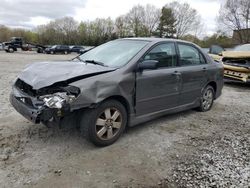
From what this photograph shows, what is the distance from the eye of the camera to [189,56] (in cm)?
479

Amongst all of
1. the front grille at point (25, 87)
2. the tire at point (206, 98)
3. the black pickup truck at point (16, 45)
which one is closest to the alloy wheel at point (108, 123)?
the front grille at point (25, 87)

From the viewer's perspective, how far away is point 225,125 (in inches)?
184

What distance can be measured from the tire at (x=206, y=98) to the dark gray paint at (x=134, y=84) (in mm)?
254

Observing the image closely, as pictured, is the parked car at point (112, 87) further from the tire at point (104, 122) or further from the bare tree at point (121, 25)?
the bare tree at point (121, 25)

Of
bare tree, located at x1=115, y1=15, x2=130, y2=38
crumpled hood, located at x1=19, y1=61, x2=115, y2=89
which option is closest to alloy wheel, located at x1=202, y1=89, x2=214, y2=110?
crumpled hood, located at x1=19, y1=61, x2=115, y2=89

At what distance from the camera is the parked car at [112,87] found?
303 centimetres

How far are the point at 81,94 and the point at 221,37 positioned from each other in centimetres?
4324

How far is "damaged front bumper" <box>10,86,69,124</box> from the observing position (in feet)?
9.50

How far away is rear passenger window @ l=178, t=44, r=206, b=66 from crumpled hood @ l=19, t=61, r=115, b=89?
1.72 m

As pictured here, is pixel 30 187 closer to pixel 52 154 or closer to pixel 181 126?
pixel 52 154

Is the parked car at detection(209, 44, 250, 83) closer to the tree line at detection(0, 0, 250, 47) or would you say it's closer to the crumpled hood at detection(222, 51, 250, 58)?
the crumpled hood at detection(222, 51, 250, 58)

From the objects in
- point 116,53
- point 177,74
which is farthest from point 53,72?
point 177,74

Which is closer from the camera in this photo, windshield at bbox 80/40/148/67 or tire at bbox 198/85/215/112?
windshield at bbox 80/40/148/67

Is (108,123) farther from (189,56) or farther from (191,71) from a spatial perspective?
(189,56)
